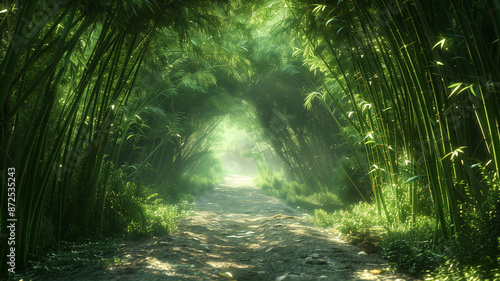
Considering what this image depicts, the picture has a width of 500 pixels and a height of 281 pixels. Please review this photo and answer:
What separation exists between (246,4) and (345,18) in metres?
1.06

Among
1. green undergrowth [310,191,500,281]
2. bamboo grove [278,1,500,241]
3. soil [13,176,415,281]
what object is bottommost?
soil [13,176,415,281]

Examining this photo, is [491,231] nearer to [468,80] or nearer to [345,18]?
[468,80]

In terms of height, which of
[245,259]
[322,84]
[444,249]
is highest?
[322,84]

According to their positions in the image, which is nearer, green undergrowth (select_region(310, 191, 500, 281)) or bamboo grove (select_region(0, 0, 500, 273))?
green undergrowth (select_region(310, 191, 500, 281))

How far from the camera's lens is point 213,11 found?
10.8 ft

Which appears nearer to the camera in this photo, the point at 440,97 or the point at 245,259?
the point at 440,97

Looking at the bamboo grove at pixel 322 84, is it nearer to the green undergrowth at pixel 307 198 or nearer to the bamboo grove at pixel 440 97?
the bamboo grove at pixel 440 97

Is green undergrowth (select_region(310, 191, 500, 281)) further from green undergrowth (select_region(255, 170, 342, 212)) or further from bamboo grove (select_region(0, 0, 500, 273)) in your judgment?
green undergrowth (select_region(255, 170, 342, 212))

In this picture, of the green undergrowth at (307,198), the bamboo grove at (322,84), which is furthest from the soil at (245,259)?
the green undergrowth at (307,198)

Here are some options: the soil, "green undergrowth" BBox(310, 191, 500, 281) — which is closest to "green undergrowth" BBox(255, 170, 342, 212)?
the soil

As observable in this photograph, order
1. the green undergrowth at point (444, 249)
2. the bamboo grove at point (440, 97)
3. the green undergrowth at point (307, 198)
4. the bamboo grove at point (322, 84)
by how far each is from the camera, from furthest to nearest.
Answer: the green undergrowth at point (307, 198) → the bamboo grove at point (322, 84) → the bamboo grove at point (440, 97) → the green undergrowth at point (444, 249)

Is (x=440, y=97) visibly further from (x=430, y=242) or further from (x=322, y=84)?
(x=322, y=84)

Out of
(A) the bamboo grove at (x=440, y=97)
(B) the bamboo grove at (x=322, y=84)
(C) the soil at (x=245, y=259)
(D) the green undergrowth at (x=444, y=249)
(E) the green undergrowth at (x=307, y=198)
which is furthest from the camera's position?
(E) the green undergrowth at (x=307, y=198)

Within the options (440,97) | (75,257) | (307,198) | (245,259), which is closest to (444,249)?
(440,97)
